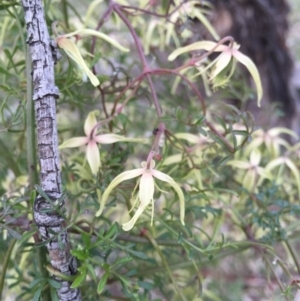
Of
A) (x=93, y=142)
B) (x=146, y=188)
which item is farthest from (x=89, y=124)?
(x=146, y=188)

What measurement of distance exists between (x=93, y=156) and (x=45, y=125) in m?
0.10

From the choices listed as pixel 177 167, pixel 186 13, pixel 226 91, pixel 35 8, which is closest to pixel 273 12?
pixel 226 91

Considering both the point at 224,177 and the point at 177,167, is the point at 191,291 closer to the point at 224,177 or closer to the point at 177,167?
the point at 224,177

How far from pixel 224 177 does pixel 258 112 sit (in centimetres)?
40

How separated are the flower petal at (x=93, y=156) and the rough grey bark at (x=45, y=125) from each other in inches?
3.0

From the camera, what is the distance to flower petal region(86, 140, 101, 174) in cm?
43

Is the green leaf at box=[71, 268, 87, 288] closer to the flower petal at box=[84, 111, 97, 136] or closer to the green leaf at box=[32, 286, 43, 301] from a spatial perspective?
the green leaf at box=[32, 286, 43, 301]

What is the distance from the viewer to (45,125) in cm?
35

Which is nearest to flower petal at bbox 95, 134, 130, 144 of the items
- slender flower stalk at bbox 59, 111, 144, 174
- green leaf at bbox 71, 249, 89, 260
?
slender flower stalk at bbox 59, 111, 144, 174

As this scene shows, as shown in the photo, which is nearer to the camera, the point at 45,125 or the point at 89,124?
the point at 45,125

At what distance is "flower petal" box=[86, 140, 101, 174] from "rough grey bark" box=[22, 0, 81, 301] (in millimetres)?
77

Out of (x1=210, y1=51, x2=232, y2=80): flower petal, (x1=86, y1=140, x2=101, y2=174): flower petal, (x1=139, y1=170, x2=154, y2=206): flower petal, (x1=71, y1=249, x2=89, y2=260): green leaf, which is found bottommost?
(x1=71, y1=249, x2=89, y2=260): green leaf

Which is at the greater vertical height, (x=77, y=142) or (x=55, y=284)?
(x=77, y=142)

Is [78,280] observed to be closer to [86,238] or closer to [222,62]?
[86,238]
